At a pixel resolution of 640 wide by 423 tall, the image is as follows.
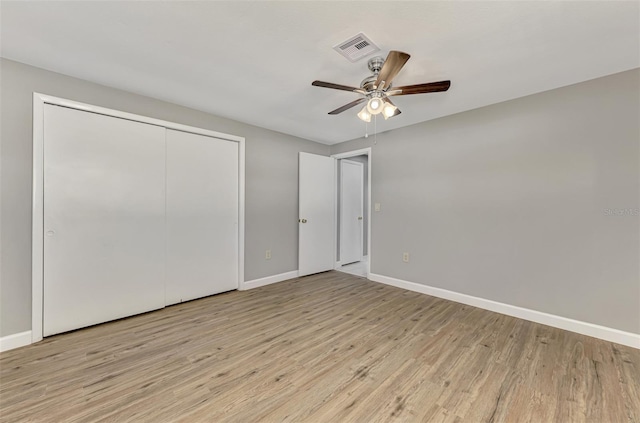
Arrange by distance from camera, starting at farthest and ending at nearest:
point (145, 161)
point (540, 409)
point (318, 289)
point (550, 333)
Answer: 1. point (318, 289)
2. point (145, 161)
3. point (550, 333)
4. point (540, 409)

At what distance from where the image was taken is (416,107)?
2.95 metres

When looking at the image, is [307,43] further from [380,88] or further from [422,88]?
[422,88]

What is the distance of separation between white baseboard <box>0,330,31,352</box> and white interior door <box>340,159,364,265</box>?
158 inches

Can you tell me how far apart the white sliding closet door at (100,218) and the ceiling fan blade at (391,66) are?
2430mm

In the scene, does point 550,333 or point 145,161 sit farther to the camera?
point 145,161

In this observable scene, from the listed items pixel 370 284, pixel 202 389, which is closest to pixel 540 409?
pixel 202 389

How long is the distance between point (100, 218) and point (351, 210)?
151 inches

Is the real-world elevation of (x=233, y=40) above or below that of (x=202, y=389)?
above

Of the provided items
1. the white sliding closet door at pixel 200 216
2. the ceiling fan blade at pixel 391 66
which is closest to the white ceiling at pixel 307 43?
the ceiling fan blade at pixel 391 66

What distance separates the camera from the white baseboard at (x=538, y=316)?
2.18 metres

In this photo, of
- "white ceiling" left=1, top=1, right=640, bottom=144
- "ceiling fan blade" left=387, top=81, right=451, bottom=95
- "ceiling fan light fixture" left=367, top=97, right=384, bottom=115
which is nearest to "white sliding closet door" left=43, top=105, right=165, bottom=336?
"white ceiling" left=1, top=1, right=640, bottom=144

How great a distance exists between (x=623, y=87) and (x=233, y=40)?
3274 mm

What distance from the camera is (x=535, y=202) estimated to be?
8.57 feet

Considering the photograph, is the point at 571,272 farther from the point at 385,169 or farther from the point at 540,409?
the point at 385,169
